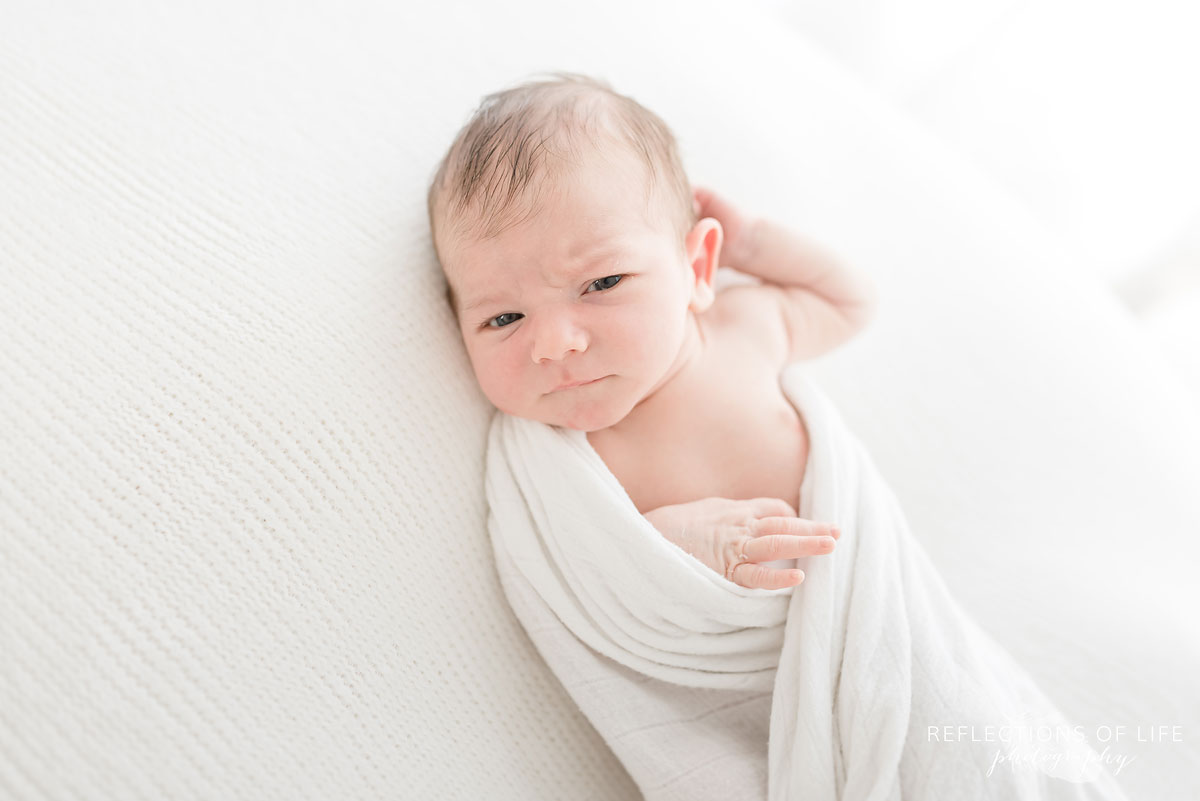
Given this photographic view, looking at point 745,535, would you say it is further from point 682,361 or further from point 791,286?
point 791,286

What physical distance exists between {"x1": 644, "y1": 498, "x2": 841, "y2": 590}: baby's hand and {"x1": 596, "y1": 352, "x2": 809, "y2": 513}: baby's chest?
3cm

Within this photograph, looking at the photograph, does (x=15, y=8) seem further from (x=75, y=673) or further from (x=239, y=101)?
(x=75, y=673)

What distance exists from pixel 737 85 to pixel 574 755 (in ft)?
3.50

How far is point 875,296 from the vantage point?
1.37m

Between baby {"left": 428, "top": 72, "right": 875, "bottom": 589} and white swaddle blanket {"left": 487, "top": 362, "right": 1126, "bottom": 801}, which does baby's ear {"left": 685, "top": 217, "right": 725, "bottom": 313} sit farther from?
white swaddle blanket {"left": 487, "top": 362, "right": 1126, "bottom": 801}

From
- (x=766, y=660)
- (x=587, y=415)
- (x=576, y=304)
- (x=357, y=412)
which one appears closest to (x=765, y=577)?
(x=766, y=660)

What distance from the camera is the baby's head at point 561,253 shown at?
102 centimetres

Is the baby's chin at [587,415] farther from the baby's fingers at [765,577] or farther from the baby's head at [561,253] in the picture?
the baby's fingers at [765,577]

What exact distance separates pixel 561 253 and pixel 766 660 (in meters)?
0.56

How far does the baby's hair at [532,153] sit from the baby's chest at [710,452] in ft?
0.74

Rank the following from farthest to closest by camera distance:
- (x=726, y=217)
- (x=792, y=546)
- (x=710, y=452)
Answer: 1. (x=726, y=217)
2. (x=710, y=452)
3. (x=792, y=546)

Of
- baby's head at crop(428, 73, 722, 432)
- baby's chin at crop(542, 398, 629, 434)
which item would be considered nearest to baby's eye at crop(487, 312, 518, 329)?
baby's head at crop(428, 73, 722, 432)

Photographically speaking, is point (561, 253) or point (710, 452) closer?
point (561, 253)

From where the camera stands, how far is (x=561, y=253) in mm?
1019
